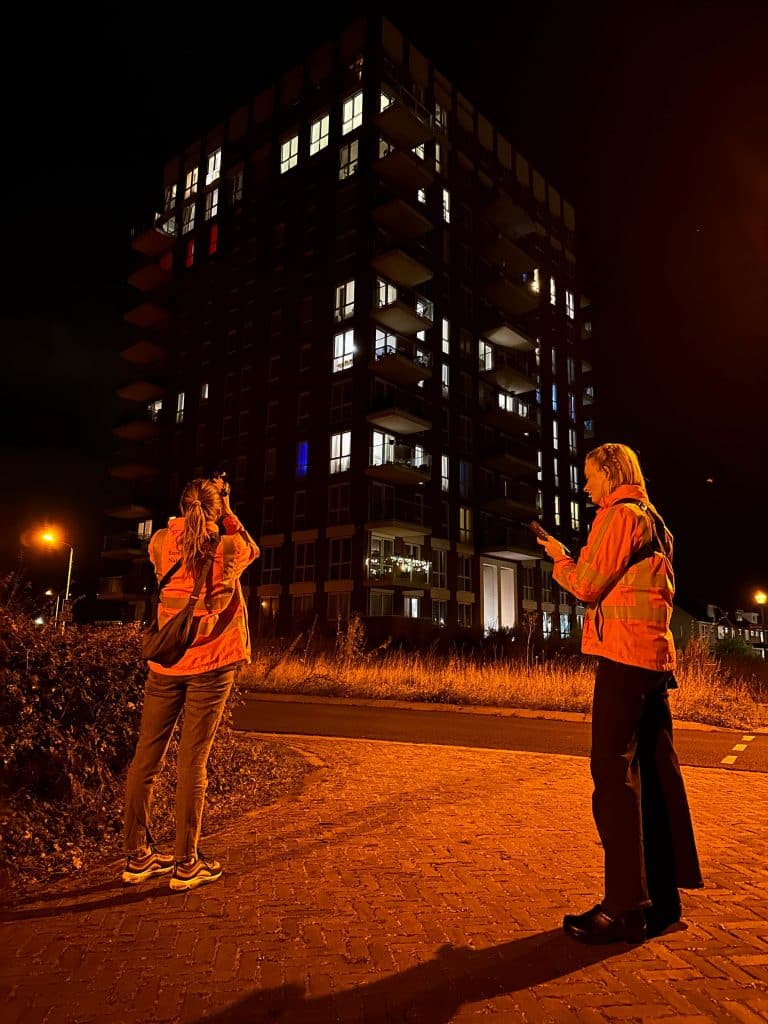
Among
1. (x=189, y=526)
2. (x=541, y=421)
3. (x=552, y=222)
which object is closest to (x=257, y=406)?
(x=541, y=421)

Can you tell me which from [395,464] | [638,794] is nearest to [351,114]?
[395,464]

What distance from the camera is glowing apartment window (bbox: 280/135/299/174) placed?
47.2 m

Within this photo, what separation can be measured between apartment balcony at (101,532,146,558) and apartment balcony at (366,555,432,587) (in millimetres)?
19426

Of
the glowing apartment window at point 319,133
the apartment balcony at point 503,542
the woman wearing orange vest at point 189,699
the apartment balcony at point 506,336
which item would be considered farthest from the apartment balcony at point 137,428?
the woman wearing orange vest at point 189,699

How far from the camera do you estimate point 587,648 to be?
133 inches

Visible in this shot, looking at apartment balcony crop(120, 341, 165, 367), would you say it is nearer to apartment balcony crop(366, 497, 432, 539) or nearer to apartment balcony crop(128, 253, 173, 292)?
apartment balcony crop(128, 253, 173, 292)

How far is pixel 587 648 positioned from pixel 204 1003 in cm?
201

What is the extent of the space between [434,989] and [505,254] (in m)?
52.3

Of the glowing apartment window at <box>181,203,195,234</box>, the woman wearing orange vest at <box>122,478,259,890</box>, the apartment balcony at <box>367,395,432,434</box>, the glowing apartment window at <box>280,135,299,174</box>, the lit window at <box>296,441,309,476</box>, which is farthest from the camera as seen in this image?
the glowing apartment window at <box>181,203,195,234</box>

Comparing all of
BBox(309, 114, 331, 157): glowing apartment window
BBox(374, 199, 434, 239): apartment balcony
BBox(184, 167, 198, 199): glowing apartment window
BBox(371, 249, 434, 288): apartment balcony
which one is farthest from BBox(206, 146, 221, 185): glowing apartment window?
BBox(371, 249, 434, 288): apartment balcony

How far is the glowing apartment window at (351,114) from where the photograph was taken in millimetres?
43781

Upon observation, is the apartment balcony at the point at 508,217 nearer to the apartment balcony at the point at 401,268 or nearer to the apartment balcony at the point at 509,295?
the apartment balcony at the point at 509,295

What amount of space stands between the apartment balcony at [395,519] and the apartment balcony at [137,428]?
67.3ft

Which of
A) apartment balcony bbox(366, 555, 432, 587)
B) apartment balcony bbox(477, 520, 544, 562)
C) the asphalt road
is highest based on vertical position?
apartment balcony bbox(477, 520, 544, 562)
